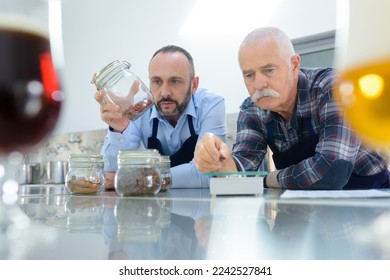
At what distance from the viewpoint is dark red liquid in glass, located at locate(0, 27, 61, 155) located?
10.4 inches

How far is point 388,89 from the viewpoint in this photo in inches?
9.1

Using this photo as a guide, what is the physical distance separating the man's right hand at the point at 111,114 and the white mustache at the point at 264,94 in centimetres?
43

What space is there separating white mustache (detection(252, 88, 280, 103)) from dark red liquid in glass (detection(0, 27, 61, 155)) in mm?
1095

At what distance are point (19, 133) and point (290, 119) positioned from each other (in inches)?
47.0

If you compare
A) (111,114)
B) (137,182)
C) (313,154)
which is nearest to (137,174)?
(137,182)

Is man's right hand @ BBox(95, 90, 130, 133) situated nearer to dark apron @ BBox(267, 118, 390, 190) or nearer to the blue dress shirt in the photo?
the blue dress shirt

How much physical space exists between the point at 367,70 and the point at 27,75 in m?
0.23

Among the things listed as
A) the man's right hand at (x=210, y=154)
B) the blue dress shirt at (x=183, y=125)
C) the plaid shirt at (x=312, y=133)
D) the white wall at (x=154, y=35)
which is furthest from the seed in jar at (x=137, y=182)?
the white wall at (x=154, y=35)

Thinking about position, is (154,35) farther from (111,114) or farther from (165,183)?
(165,183)

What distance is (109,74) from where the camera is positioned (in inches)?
36.6

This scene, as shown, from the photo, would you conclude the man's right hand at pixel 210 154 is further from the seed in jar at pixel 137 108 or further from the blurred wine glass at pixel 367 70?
the blurred wine glass at pixel 367 70

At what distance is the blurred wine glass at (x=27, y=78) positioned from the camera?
0.27 m
